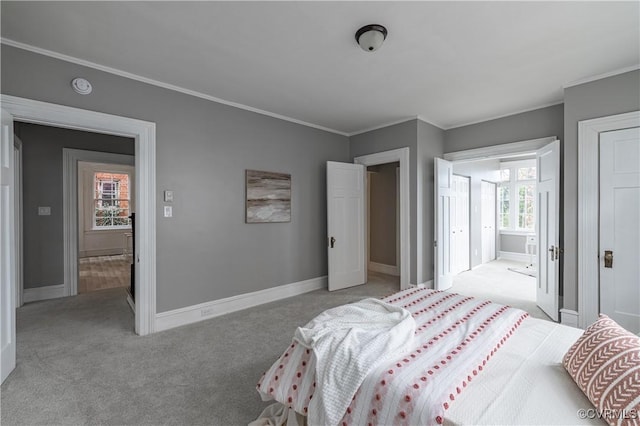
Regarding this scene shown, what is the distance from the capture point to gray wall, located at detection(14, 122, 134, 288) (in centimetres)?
402

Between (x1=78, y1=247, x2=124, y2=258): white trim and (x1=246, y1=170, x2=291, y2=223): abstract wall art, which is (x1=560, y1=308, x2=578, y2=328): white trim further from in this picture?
(x1=78, y1=247, x2=124, y2=258): white trim

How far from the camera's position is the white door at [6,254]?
84.0 inches

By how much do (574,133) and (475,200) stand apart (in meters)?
3.27

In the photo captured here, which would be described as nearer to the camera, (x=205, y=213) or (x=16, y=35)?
(x=16, y=35)

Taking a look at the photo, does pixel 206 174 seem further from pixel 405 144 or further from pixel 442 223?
pixel 442 223

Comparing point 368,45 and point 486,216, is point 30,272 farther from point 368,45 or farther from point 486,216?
point 486,216

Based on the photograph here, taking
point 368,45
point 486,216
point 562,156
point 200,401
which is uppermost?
point 368,45

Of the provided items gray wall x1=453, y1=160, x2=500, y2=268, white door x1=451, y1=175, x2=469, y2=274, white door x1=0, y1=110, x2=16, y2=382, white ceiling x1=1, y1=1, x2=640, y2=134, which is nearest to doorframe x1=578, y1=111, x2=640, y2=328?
white ceiling x1=1, y1=1, x2=640, y2=134

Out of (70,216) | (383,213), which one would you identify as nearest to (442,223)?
(383,213)

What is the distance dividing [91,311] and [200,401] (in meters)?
2.68

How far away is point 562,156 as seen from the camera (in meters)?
3.38

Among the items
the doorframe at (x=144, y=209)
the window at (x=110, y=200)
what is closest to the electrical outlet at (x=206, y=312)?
the doorframe at (x=144, y=209)

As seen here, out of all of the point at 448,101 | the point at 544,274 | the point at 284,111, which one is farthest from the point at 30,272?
the point at 544,274

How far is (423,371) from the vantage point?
1.25m
